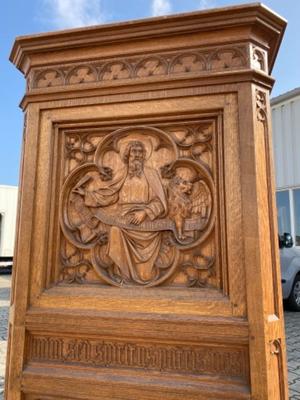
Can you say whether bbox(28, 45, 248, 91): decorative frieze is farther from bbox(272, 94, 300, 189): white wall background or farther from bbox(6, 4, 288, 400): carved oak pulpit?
bbox(272, 94, 300, 189): white wall background

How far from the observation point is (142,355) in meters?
1.10

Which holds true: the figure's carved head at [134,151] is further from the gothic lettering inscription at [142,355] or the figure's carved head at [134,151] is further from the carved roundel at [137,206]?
the gothic lettering inscription at [142,355]

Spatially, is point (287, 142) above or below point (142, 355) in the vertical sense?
above

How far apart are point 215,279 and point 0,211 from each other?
13.3 m

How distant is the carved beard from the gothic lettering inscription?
21.9 inches

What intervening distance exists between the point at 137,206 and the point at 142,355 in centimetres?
48

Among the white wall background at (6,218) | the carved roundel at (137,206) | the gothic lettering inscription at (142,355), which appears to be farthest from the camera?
the white wall background at (6,218)

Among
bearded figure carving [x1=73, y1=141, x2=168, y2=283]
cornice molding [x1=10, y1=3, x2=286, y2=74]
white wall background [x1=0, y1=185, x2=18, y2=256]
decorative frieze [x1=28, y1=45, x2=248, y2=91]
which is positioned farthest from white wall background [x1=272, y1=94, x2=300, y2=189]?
white wall background [x1=0, y1=185, x2=18, y2=256]

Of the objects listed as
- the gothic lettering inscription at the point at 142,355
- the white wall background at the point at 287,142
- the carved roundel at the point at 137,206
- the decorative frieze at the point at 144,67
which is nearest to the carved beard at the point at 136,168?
the carved roundel at the point at 137,206

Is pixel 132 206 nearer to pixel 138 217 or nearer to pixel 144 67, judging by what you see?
pixel 138 217

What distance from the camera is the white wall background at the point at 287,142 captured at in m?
7.32

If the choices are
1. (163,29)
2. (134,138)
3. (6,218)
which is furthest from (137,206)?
(6,218)

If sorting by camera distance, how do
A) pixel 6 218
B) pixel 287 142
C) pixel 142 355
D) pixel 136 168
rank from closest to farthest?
pixel 142 355, pixel 136 168, pixel 287 142, pixel 6 218

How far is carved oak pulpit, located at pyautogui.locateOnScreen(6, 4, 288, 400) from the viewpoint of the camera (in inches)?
41.7
